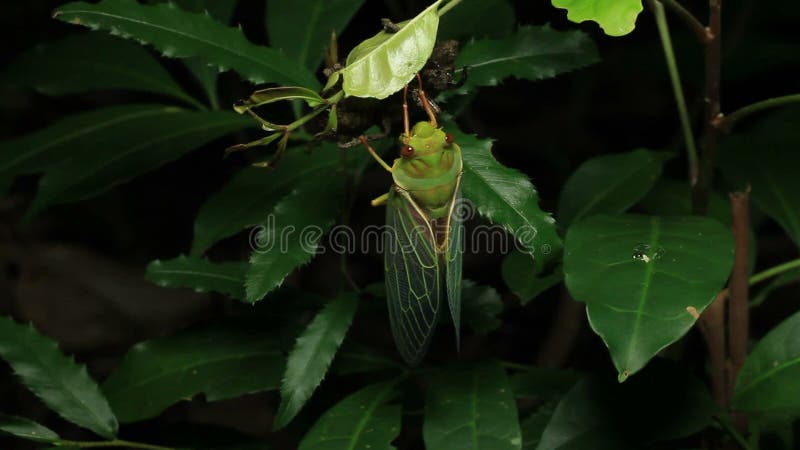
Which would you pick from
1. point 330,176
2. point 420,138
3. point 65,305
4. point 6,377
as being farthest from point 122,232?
point 420,138

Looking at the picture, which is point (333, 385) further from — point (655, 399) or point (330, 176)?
point (655, 399)

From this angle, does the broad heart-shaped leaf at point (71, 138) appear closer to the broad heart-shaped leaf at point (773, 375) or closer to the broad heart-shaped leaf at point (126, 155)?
the broad heart-shaped leaf at point (126, 155)

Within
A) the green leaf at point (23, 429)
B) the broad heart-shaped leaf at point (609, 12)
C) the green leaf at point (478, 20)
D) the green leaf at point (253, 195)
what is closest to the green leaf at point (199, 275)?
the green leaf at point (253, 195)

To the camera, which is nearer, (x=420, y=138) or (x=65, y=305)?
(x=420, y=138)

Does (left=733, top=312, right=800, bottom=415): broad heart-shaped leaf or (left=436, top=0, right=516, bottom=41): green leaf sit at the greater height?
(left=436, top=0, right=516, bottom=41): green leaf

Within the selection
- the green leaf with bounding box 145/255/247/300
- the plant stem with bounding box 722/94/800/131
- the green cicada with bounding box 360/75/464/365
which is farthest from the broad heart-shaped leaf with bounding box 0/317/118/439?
the plant stem with bounding box 722/94/800/131

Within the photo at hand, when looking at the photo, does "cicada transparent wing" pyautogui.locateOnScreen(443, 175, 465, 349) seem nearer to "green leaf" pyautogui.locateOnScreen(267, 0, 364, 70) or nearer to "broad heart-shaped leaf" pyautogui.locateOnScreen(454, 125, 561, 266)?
"broad heart-shaped leaf" pyautogui.locateOnScreen(454, 125, 561, 266)
